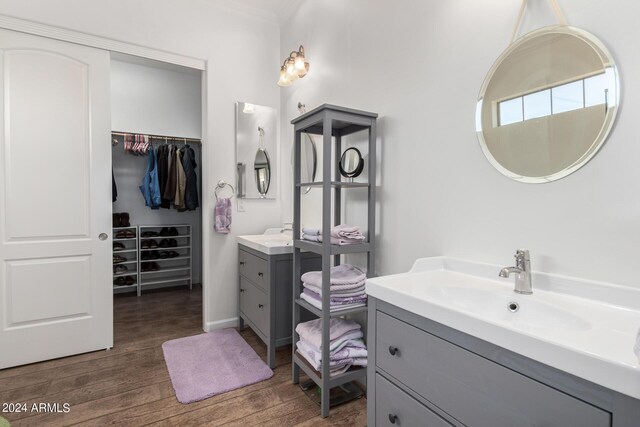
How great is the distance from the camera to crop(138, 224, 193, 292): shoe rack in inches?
157

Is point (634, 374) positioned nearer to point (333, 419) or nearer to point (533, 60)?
point (533, 60)

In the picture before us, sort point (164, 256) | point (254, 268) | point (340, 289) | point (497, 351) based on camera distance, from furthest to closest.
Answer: point (164, 256), point (254, 268), point (340, 289), point (497, 351)

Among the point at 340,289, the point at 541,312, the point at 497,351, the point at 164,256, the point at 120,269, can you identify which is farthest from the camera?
the point at 164,256

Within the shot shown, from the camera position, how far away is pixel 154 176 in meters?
3.69

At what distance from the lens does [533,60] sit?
3.84 feet

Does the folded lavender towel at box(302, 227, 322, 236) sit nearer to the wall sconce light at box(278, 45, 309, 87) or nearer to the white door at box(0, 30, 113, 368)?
the wall sconce light at box(278, 45, 309, 87)

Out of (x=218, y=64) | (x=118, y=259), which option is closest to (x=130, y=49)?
(x=218, y=64)

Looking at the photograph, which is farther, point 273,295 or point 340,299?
point 273,295

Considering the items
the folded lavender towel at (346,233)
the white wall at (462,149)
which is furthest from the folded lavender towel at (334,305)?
the folded lavender towel at (346,233)

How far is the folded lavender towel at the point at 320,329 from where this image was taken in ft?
5.86

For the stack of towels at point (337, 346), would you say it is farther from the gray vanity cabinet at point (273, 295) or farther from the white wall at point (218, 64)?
the white wall at point (218, 64)

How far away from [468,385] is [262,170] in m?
2.53

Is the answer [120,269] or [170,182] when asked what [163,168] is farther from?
[120,269]

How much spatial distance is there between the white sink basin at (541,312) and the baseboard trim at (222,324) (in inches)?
82.2
